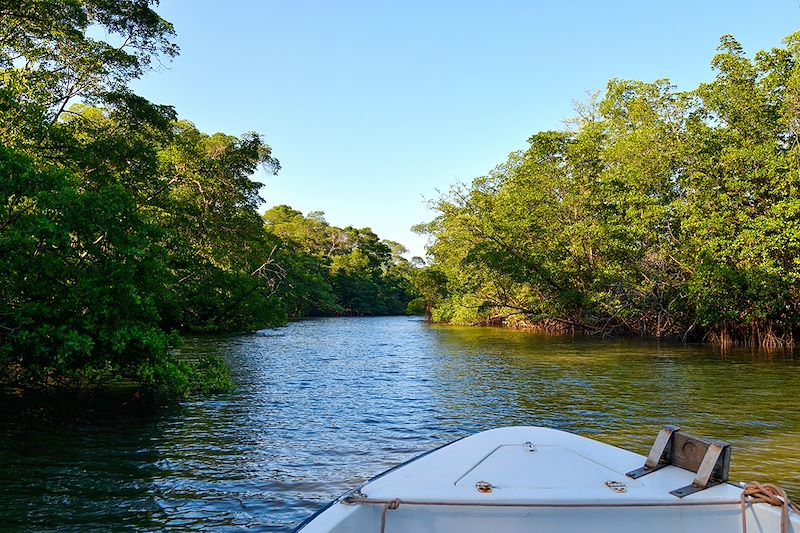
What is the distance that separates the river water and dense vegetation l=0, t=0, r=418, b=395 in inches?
48.4

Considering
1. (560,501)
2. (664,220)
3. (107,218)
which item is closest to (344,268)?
(664,220)

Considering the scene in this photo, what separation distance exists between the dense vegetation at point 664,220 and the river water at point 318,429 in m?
5.22

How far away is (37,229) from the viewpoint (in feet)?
28.0

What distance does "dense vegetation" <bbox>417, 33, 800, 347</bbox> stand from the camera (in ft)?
70.3

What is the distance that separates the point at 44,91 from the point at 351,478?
14.5 meters

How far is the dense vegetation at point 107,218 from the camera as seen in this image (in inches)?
359

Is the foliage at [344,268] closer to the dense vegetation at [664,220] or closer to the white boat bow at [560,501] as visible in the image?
the dense vegetation at [664,220]

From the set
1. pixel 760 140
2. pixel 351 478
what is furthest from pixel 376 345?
pixel 351 478

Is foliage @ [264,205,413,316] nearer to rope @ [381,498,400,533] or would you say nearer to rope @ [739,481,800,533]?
rope @ [381,498,400,533]

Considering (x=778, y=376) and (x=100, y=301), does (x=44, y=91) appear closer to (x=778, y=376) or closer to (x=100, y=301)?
(x=100, y=301)


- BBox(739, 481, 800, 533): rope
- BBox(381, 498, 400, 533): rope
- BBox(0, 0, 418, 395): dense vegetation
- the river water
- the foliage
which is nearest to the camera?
BBox(739, 481, 800, 533): rope

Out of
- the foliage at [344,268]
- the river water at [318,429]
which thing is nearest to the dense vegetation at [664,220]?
the river water at [318,429]

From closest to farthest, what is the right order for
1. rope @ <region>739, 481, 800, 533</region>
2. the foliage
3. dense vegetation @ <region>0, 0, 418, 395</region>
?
rope @ <region>739, 481, 800, 533</region> < dense vegetation @ <region>0, 0, 418, 395</region> < the foliage

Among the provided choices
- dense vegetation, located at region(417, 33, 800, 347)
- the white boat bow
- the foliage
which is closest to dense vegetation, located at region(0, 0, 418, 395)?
the white boat bow
